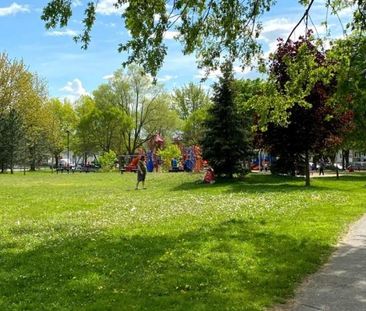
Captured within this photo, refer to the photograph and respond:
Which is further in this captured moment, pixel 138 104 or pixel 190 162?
pixel 138 104

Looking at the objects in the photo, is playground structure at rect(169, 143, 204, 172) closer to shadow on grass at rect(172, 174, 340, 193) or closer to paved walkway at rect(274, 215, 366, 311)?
shadow on grass at rect(172, 174, 340, 193)

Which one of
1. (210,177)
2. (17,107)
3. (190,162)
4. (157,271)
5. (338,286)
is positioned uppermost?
(17,107)

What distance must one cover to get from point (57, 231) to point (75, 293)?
5193 millimetres

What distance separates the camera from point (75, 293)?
681 cm

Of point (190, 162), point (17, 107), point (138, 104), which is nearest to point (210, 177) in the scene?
point (190, 162)

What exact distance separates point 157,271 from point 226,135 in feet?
74.0

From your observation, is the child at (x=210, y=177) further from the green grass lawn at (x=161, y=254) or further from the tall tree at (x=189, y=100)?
the tall tree at (x=189, y=100)

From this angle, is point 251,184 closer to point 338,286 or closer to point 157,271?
point 157,271

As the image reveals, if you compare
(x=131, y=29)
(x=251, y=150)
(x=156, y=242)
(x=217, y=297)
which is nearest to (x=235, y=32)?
(x=131, y=29)

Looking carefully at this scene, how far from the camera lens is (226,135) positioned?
1191 inches

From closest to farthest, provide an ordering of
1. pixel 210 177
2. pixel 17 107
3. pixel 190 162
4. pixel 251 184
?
1. pixel 251 184
2. pixel 210 177
3. pixel 190 162
4. pixel 17 107

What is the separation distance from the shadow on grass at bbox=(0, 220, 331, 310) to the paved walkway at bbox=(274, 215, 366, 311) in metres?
0.23

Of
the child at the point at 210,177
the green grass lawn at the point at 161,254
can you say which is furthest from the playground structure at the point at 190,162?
the green grass lawn at the point at 161,254

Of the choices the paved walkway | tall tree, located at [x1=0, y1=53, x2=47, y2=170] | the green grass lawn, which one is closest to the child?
the green grass lawn
